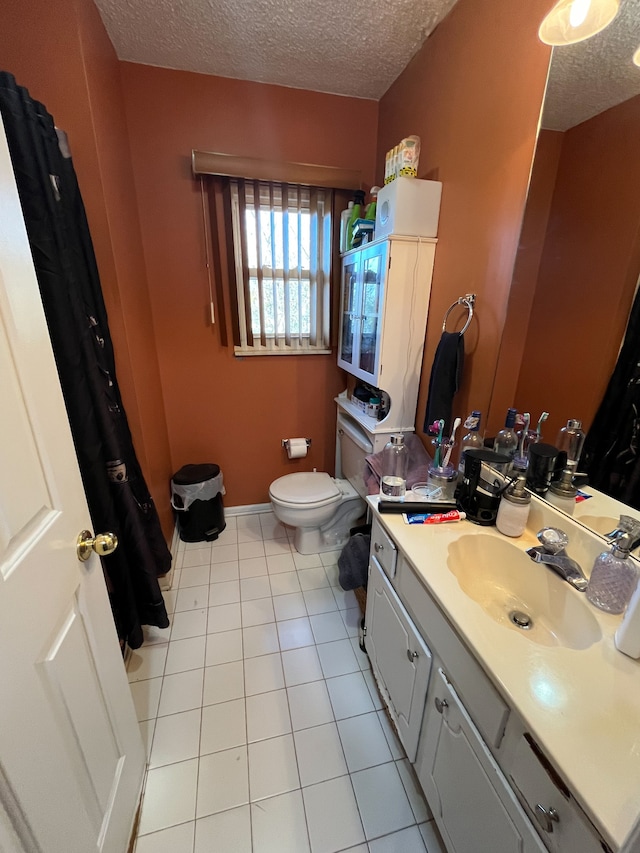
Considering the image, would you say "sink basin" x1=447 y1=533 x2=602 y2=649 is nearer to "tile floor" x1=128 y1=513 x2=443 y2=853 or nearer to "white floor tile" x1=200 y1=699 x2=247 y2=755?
"tile floor" x1=128 y1=513 x2=443 y2=853

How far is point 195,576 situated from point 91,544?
52.3 inches

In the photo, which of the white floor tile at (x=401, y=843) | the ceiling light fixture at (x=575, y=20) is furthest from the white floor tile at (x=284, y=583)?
the ceiling light fixture at (x=575, y=20)

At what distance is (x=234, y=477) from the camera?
2471 millimetres

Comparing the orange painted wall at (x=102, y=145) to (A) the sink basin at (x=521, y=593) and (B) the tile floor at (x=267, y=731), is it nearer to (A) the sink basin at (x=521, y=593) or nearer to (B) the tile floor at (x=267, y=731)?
(B) the tile floor at (x=267, y=731)

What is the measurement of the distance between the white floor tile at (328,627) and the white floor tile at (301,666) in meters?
0.07

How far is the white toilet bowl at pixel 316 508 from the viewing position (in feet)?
6.57

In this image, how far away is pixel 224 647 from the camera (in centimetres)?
159

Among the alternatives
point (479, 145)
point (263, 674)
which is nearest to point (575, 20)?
point (479, 145)

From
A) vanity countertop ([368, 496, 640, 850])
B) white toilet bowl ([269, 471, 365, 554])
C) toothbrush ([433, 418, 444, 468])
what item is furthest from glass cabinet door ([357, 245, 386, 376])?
vanity countertop ([368, 496, 640, 850])

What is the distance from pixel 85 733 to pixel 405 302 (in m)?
1.76

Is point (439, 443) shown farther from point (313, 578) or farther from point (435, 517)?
point (313, 578)

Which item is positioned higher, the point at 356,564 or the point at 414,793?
the point at 356,564

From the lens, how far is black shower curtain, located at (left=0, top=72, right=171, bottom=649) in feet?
3.34

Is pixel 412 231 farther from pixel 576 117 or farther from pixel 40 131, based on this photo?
pixel 40 131
